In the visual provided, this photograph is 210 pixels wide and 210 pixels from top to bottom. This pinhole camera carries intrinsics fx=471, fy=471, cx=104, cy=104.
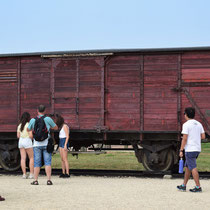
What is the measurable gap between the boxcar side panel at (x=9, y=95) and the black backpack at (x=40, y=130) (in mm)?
4662

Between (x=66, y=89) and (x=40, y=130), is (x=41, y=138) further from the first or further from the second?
(x=66, y=89)

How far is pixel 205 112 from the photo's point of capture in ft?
46.0

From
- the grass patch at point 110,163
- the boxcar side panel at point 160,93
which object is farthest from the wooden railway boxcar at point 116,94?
the grass patch at point 110,163

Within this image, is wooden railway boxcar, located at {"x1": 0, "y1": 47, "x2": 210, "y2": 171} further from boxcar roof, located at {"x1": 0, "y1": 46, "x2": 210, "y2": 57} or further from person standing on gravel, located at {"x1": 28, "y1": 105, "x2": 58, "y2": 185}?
person standing on gravel, located at {"x1": 28, "y1": 105, "x2": 58, "y2": 185}

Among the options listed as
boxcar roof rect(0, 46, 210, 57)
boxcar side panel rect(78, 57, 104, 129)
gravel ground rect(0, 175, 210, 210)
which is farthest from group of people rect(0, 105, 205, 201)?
boxcar roof rect(0, 46, 210, 57)

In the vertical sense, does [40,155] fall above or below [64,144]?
below

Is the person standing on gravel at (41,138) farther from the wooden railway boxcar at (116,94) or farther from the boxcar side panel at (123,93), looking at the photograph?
the boxcar side panel at (123,93)

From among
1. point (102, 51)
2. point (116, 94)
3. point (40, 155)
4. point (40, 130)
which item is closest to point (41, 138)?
point (40, 130)

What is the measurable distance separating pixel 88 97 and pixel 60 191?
5.29 m

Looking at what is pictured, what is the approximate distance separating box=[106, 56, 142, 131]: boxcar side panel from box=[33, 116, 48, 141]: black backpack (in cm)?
386

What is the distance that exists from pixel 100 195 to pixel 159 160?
5123mm

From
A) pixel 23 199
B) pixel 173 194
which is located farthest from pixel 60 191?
pixel 173 194

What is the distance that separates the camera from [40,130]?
11078 millimetres

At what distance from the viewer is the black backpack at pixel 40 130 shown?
1108 cm
